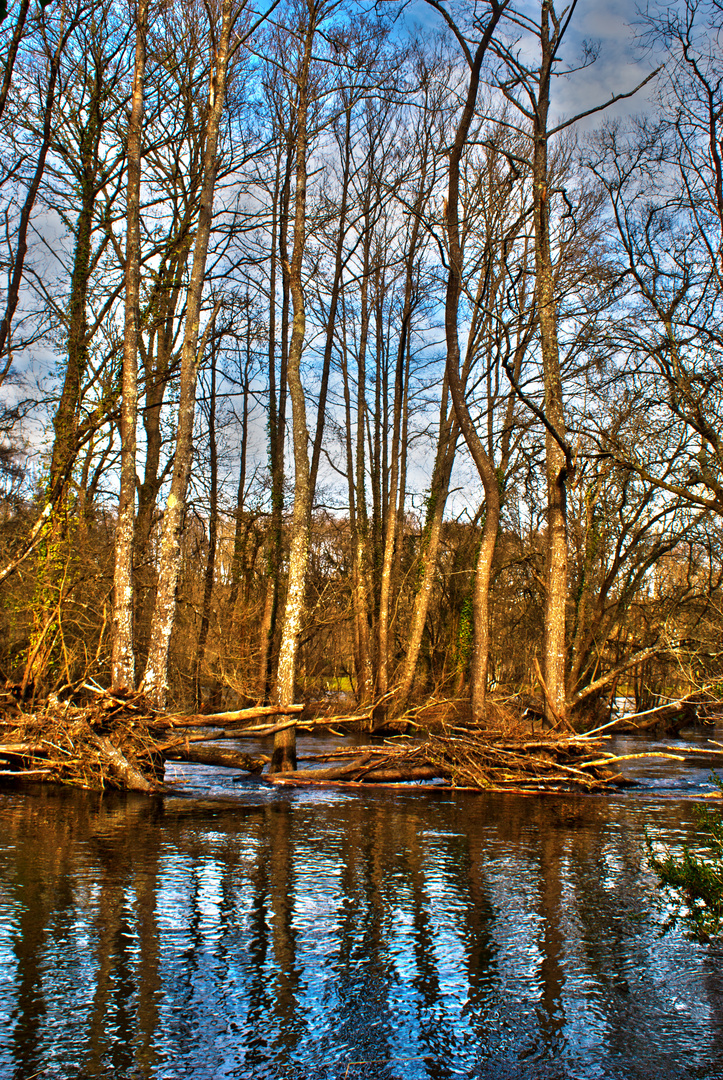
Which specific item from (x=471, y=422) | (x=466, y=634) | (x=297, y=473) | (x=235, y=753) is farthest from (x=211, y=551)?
(x=297, y=473)

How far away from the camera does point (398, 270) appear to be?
2608 centimetres

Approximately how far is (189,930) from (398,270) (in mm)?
23915

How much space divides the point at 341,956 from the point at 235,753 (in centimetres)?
965

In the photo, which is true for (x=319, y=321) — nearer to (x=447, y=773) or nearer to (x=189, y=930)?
(x=447, y=773)

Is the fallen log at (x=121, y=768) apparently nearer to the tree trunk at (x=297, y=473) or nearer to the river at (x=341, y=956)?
the river at (x=341, y=956)

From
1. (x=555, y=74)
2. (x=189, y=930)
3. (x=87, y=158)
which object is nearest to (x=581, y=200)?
(x=555, y=74)

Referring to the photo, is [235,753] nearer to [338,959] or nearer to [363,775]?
[363,775]

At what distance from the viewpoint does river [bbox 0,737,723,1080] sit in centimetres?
384

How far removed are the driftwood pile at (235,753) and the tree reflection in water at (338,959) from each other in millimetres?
2444

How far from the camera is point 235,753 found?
47.3 feet

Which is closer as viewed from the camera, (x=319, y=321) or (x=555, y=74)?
(x=555, y=74)

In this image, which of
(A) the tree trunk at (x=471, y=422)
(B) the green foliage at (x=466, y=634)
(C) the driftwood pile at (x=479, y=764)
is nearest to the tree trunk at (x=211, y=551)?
(A) the tree trunk at (x=471, y=422)

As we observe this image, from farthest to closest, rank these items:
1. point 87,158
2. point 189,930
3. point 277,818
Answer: point 87,158
point 277,818
point 189,930

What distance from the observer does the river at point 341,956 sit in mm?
3838
